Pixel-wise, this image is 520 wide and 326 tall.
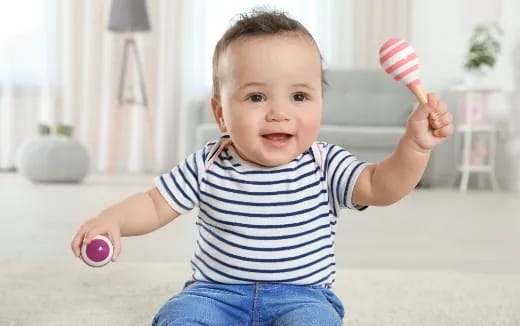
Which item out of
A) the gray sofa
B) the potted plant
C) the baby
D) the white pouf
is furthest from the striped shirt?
the potted plant

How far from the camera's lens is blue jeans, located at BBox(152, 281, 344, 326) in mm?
827

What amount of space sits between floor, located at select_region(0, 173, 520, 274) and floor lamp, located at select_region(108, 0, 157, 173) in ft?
4.78

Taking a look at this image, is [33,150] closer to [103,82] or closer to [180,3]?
[103,82]

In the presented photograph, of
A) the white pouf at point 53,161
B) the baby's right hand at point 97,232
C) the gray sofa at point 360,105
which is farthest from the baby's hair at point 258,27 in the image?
the gray sofa at point 360,105

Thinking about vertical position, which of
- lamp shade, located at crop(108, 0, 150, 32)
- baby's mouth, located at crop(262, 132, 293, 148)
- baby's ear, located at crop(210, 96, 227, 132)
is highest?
lamp shade, located at crop(108, 0, 150, 32)

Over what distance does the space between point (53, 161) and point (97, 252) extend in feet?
11.0

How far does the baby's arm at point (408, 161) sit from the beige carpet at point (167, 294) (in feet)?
0.77

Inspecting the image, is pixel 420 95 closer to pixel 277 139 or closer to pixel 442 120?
pixel 442 120

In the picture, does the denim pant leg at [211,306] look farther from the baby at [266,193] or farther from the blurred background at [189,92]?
the blurred background at [189,92]

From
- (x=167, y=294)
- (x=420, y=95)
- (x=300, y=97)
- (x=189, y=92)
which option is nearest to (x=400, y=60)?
(x=420, y=95)

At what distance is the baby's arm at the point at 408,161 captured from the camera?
76 cm

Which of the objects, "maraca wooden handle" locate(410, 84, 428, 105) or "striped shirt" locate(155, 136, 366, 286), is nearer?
"maraca wooden handle" locate(410, 84, 428, 105)

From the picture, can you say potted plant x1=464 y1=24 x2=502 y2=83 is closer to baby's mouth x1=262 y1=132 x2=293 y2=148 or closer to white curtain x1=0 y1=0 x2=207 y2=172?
white curtain x1=0 y1=0 x2=207 y2=172

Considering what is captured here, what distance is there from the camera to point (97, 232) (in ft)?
2.61
